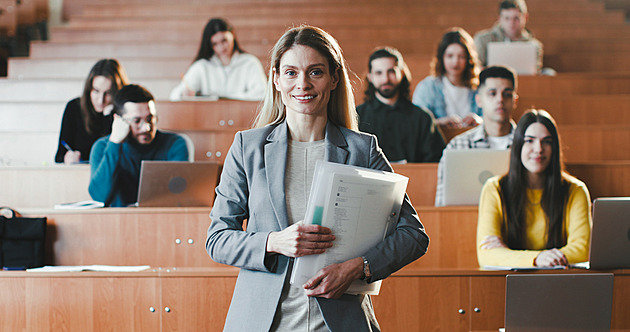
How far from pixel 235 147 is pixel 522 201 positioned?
95 centimetres

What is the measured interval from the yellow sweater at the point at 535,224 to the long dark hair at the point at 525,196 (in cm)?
1

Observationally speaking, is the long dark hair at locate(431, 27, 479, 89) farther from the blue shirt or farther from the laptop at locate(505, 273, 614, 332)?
the laptop at locate(505, 273, 614, 332)

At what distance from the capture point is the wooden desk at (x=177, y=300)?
1.36m

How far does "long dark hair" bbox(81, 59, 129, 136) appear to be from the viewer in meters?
2.43

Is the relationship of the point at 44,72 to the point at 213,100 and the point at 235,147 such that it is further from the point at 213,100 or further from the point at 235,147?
the point at 235,147

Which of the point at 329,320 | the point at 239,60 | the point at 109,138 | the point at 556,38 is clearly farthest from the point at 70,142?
the point at 556,38

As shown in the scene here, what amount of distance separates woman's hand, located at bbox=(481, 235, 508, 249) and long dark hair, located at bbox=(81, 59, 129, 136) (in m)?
1.44

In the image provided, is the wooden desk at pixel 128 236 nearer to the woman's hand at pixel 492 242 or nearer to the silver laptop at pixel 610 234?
the woman's hand at pixel 492 242

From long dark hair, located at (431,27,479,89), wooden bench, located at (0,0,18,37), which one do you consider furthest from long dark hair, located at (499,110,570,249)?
wooden bench, located at (0,0,18,37)

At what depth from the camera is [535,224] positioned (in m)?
1.60

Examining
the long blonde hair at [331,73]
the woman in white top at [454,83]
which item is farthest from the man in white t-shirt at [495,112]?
the long blonde hair at [331,73]

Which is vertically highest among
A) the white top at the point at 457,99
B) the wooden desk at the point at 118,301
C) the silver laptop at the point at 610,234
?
the white top at the point at 457,99

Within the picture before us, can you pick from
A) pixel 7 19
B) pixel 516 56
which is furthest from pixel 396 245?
pixel 7 19

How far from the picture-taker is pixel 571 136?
94.0 inches
